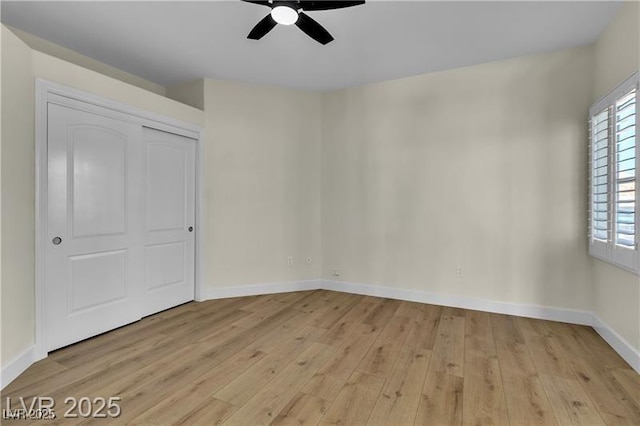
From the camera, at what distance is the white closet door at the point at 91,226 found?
2568mm

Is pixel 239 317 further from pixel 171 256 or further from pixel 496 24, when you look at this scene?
pixel 496 24

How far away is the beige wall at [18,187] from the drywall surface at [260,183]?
70.6 inches

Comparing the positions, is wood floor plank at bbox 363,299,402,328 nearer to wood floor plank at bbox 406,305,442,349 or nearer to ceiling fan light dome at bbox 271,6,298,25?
wood floor plank at bbox 406,305,442,349

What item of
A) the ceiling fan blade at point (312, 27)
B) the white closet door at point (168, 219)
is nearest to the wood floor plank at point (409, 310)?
the white closet door at point (168, 219)

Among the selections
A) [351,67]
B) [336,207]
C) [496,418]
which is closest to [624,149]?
[496,418]

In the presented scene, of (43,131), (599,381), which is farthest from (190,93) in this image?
(599,381)

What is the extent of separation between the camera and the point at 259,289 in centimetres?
420

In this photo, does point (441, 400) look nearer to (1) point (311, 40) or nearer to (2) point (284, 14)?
(2) point (284, 14)

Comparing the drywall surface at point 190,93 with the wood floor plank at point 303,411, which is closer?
the wood floor plank at point 303,411

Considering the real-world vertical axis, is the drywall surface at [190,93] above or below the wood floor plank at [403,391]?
above

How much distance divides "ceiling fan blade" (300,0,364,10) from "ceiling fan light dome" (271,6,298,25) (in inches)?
3.6

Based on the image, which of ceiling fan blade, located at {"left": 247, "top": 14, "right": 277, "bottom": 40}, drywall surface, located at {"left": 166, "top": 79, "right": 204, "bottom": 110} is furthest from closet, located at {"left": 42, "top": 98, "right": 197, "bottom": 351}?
ceiling fan blade, located at {"left": 247, "top": 14, "right": 277, "bottom": 40}

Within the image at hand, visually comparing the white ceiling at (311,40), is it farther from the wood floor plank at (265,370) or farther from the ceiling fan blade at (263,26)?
the wood floor plank at (265,370)

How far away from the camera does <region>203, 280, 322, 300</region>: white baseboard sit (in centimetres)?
399
